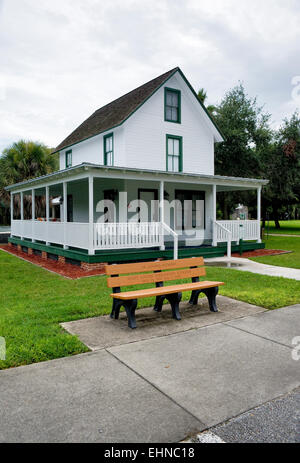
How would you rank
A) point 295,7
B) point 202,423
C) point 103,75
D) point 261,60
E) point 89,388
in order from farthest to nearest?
point 103,75 → point 261,60 → point 295,7 → point 89,388 → point 202,423

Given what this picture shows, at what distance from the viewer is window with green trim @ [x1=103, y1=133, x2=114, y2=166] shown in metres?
16.7

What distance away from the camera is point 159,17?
13.7 meters

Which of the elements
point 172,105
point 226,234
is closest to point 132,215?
point 226,234

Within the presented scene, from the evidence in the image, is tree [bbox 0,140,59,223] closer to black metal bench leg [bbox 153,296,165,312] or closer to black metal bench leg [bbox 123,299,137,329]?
black metal bench leg [bbox 153,296,165,312]

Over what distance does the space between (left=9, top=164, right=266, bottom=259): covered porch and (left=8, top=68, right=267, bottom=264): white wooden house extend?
0.04 m

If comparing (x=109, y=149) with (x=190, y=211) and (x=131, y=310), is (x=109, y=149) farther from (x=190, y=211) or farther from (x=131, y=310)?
(x=131, y=310)

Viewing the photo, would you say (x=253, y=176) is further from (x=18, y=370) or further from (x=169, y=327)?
(x=18, y=370)

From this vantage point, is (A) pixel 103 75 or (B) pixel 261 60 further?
(A) pixel 103 75

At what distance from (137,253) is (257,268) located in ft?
14.0

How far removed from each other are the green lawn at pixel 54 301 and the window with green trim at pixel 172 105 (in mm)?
8718

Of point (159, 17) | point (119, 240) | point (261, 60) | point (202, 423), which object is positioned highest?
point (261, 60)

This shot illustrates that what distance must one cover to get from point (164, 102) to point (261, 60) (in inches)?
293

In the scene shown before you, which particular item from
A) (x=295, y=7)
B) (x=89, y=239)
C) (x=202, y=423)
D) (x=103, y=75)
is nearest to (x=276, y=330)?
(x=202, y=423)

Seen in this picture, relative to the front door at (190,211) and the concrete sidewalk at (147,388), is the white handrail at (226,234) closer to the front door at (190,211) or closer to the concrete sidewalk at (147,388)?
the front door at (190,211)
